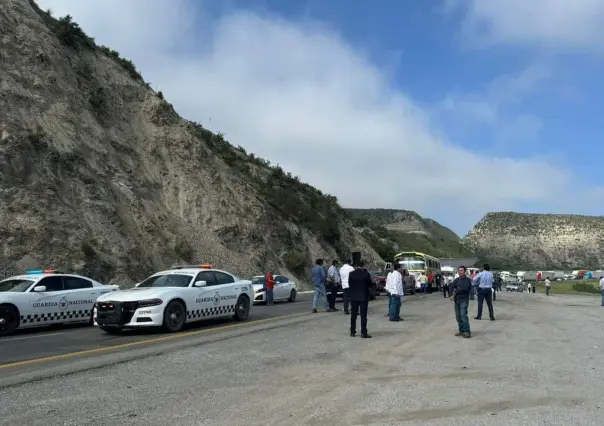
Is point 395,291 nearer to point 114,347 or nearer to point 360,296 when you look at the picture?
point 360,296

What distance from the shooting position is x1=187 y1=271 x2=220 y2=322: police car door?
15055 mm

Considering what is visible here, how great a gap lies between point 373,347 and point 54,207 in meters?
23.1

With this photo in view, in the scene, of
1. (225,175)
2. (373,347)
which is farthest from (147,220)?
(373,347)

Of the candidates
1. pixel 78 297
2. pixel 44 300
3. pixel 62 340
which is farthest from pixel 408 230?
pixel 62 340

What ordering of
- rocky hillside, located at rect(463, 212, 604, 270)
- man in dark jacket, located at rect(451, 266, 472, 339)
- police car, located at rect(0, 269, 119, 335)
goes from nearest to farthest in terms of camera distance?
1. man in dark jacket, located at rect(451, 266, 472, 339)
2. police car, located at rect(0, 269, 119, 335)
3. rocky hillside, located at rect(463, 212, 604, 270)

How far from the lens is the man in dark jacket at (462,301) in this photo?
546 inches

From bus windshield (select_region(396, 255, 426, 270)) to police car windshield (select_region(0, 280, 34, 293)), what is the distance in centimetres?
3236

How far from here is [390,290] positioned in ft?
57.2

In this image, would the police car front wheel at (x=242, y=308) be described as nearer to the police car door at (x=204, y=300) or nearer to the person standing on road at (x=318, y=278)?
the police car door at (x=204, y=300)

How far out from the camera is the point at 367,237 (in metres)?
90.8

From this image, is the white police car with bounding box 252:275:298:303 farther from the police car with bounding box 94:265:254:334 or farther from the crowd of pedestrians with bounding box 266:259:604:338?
the police car with bounding box 94:265:254:334

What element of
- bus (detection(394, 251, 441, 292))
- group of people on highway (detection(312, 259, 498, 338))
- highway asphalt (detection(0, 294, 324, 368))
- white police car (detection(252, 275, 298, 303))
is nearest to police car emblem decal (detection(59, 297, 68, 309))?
highway asphalt (detection(0, 294, 324, 368))

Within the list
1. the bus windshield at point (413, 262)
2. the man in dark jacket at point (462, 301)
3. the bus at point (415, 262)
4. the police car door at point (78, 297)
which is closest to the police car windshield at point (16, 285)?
the police car door at point (78, 297)

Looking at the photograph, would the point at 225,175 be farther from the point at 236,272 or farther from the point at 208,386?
the point at 208,386
